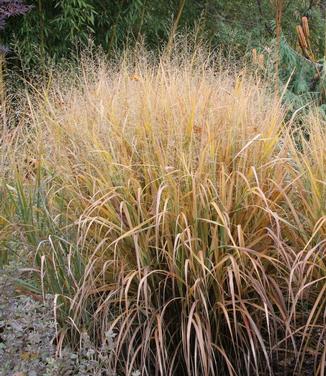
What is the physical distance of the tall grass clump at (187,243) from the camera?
8.83ft

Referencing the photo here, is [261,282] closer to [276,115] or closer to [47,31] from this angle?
[276,115]

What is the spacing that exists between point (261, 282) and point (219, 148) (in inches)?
26.8

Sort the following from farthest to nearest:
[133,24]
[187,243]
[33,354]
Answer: [133,24] → [187,243] → [33,354]

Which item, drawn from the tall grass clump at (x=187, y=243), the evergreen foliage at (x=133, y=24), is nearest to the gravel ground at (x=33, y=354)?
the tall grass clump at (x=187, y=243)

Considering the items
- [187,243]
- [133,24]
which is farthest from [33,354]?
[133,24]

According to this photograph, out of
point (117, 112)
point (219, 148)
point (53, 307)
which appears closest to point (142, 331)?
point (53, 307)

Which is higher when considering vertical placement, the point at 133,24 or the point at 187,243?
the point at 187,243

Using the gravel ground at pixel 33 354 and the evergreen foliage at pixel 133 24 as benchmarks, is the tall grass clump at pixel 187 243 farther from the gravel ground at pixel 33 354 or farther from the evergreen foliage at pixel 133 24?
the evergreen foliage at pixel 133 24

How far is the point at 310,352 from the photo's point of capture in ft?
9.28

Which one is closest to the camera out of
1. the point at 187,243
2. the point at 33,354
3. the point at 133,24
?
the point at 33,354

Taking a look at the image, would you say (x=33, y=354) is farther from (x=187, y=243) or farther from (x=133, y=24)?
(x=133, y=24)

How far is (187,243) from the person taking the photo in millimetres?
2807

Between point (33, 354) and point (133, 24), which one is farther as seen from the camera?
point (133, 24)

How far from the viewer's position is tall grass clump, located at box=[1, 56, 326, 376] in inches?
106
